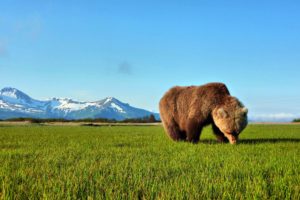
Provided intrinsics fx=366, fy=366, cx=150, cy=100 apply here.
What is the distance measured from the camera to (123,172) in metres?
5.83

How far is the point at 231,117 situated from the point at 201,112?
1142 millimetres

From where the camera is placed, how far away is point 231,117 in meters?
11.9

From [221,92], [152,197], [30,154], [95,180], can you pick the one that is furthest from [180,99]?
[152,197]

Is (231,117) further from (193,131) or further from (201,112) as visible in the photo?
(193,131)

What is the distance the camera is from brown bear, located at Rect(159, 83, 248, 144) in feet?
39.4

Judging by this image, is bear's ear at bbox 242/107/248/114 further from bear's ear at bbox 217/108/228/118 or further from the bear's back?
the bear's back

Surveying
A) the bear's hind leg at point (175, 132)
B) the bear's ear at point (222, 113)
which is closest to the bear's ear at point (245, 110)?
the bear's ear at point (222, 113)

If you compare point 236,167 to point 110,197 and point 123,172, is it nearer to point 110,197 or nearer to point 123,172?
point 123,172

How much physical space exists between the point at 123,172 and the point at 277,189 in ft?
7.78

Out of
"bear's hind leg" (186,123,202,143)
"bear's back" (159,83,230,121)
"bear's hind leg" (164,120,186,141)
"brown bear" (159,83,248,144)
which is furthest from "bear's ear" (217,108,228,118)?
"bear's hind leg" (164,120,186,141)

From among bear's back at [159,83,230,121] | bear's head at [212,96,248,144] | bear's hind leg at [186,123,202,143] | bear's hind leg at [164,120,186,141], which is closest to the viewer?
bear's head at [212,96,248,144]

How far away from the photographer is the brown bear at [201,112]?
39.4ft

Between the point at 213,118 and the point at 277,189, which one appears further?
the point at 213,118

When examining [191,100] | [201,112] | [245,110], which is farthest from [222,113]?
[191,100]
